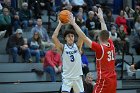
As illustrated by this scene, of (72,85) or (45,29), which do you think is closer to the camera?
(72,85)

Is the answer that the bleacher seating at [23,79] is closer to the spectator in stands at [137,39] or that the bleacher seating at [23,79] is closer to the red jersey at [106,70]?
the spectator in stands at [137,39]

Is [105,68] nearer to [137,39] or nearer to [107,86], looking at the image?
[107,86]

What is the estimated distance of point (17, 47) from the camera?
51.4ft

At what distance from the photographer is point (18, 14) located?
57.4 ft

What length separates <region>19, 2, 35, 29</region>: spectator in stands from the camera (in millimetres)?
17422

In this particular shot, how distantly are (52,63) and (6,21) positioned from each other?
2.44 meters

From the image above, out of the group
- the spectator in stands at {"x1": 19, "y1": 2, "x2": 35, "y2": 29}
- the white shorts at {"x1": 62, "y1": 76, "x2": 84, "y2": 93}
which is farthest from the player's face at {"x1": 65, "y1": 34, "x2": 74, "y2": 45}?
the spectator in stands at {"x1": 19, "y1": 2, "x2": 35, "y2": 29}

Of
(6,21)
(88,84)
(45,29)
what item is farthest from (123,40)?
(88,84)

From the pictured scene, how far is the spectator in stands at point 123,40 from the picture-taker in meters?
18.4

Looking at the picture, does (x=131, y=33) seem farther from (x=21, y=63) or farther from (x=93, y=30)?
(x=21, y=63)

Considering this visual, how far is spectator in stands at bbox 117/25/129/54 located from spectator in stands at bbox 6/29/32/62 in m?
4.18

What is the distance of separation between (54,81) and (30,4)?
4282mm

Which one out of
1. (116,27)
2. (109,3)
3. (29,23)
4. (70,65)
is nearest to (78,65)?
(70,65)

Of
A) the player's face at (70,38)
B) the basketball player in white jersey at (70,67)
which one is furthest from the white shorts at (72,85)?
the player's face at (70,38)
